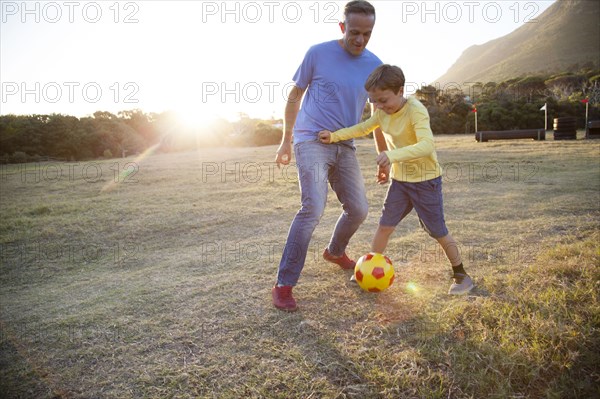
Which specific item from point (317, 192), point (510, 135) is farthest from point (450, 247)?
point (510, 135)

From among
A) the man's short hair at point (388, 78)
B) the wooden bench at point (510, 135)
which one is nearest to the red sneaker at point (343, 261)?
the man's short hair at point (388, 78)

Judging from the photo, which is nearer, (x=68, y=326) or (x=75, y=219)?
(x=68, y=326)

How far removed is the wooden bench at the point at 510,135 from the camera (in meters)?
20.5

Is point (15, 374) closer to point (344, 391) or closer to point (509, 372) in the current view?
point (344, 391)

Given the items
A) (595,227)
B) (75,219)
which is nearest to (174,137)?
(75,219)

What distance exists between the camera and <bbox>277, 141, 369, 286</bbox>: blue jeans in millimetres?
2947

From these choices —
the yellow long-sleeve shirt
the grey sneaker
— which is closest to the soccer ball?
the grey sneaker

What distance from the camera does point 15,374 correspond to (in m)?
2.27

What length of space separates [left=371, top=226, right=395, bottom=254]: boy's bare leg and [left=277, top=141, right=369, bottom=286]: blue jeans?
23cm

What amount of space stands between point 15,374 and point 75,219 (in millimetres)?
4911

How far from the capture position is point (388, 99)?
287 cm

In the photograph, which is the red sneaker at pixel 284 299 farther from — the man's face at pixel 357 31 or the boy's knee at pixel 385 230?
the man's face at pixel 357 31

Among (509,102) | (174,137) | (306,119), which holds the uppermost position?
(509,102)

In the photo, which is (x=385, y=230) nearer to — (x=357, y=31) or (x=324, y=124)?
(x=324, y=124)
